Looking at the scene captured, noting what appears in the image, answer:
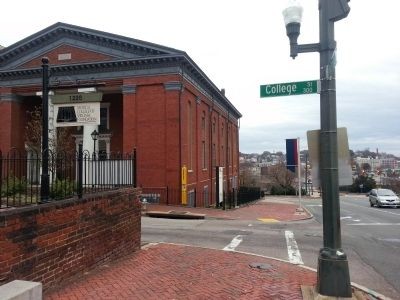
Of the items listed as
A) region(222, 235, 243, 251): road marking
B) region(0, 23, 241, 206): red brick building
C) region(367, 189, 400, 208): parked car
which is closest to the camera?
region(222, 235, 243, 251): road marking

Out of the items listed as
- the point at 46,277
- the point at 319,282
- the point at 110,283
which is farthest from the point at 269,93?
the point at 46,277

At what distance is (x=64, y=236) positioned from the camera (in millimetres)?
7227

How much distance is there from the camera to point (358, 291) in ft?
24.8

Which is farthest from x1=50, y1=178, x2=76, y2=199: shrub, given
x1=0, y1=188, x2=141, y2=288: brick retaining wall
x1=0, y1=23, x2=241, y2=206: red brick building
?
x1=0, y1=23, x2=241, y2=206: red brick building

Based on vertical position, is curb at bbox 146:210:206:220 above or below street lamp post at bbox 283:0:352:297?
below

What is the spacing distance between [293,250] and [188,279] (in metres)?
5.27

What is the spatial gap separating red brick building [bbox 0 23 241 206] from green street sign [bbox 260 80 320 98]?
22.1 m

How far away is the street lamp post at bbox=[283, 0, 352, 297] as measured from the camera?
670cm

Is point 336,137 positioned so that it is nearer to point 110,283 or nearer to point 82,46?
point 110,283

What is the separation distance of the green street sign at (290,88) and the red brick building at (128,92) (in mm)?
22119

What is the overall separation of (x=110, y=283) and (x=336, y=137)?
14.9 ft

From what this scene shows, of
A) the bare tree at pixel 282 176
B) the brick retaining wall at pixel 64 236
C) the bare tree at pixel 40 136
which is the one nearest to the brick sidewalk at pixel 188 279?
the brick retaining wall at pixel 64 236

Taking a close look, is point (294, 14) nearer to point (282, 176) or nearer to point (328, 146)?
point (328, 146)

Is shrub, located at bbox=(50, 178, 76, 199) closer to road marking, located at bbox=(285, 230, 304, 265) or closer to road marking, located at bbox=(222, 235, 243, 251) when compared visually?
road marking, located at bbox=(222, 235, 243, 251)
